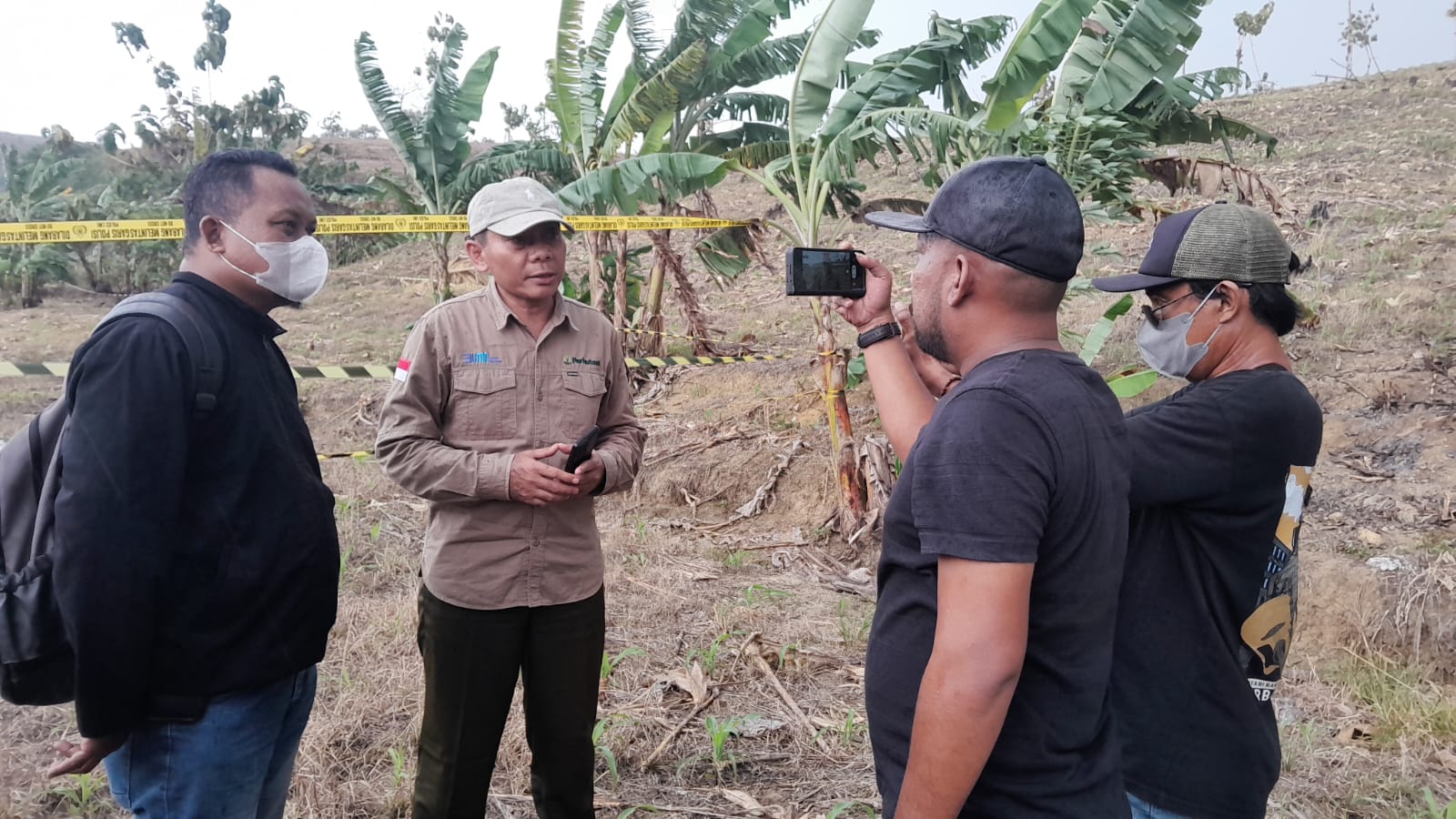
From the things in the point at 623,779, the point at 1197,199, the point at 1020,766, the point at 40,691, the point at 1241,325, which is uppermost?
the point at 1197,199

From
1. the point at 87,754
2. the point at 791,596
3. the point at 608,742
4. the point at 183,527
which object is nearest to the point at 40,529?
the point at 183,527

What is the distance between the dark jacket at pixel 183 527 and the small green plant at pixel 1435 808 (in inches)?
130

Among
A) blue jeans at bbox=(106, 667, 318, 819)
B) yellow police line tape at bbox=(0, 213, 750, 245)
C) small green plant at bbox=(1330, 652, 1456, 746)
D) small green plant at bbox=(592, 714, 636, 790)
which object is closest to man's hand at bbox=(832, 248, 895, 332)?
blue jeans at bbox=(106, 667, 318, 819)

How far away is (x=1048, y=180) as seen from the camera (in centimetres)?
138

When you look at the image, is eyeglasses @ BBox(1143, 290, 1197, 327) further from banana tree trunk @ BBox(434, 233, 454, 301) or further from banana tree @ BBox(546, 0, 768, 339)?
banana tree trunk @ BBox(434, 233, 454, 301)

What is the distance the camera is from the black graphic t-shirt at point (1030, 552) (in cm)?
123

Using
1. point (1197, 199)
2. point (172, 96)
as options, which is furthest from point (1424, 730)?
point (172, 96)

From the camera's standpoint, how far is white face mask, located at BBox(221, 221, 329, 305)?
196 centimetres

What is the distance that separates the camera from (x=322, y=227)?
256 inches

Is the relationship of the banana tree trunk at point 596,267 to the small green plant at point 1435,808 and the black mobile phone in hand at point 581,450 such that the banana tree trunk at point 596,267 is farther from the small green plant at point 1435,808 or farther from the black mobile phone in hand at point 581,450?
the small green plant at point 1435,808

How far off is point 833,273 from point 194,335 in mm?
1365

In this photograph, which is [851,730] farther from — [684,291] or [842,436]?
[684,291]

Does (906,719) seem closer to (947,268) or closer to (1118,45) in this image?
(947,268)

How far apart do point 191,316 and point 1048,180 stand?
5.41 feet
